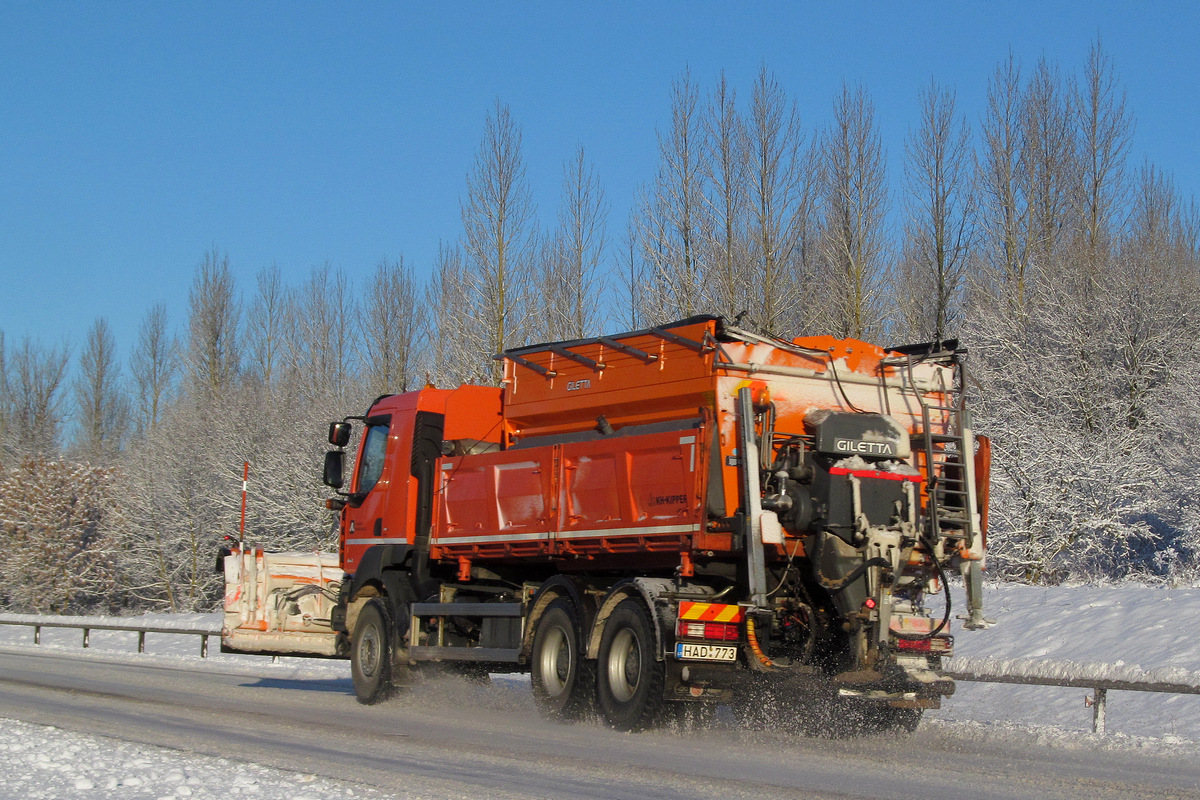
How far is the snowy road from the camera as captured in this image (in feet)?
23.0

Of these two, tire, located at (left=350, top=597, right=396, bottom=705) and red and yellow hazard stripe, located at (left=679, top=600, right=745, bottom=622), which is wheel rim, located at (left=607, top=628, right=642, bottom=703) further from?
tire, located at (left=350, top=597, right=396, bottom=705)

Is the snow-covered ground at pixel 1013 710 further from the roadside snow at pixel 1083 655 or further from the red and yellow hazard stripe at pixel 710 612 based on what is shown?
the red and yellow hazard stripe at pixel 710 612

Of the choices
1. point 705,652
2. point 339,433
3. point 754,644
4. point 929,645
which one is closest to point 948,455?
point 929,645

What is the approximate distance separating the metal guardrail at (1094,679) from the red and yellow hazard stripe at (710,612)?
10.6ft

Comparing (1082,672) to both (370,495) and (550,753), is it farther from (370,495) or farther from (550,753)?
(370,495)

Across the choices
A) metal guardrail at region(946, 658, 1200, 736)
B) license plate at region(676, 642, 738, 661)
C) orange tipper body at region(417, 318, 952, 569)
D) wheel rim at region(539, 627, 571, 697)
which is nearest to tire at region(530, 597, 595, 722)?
wheel rim at region(539, 627, 571, 697)

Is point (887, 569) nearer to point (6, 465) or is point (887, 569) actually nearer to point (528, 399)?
point (528, 399)

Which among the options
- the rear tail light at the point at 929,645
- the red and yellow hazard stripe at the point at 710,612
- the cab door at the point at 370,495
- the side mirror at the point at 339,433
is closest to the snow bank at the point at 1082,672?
the rear tail light at the point at 929,645

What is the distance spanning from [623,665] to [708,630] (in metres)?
1.13

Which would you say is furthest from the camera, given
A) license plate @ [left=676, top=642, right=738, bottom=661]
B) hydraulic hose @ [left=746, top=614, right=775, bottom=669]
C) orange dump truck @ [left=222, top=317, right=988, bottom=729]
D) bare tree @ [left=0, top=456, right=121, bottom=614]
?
bare tree @ [left=0, top=456, right=121, bottom=614]

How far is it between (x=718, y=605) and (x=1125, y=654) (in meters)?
7.09

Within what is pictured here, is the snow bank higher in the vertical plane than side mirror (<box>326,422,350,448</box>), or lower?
lower

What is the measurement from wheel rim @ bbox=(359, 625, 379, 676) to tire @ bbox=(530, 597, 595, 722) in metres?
2.77

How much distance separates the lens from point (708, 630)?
9.66 meters
